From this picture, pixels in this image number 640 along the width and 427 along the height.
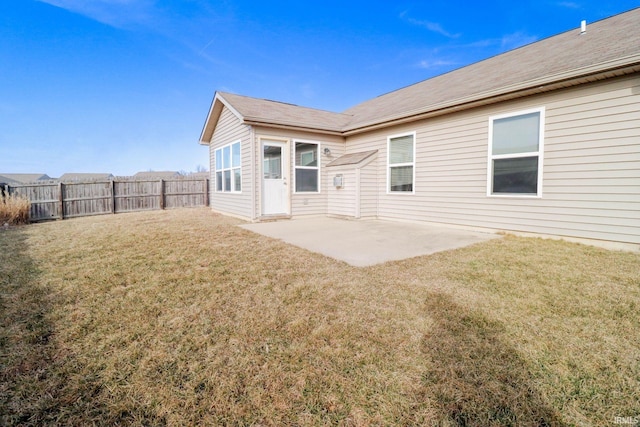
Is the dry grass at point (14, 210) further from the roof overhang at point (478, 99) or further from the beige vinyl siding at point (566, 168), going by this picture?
the beige vinyl siding at point (566, 168)

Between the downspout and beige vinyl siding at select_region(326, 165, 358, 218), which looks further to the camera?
beige vinyl siding at select_region(326, 165, 358, 218)

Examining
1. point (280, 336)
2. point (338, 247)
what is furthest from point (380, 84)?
point (280, 336)

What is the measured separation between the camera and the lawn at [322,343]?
144 centimetres

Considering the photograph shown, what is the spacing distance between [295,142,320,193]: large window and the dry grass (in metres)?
8.74

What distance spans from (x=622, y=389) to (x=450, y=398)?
100cm

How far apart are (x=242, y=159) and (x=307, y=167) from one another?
2072mm

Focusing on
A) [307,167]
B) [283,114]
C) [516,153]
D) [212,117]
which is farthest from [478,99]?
[212,117]

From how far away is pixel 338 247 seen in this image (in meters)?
4.90

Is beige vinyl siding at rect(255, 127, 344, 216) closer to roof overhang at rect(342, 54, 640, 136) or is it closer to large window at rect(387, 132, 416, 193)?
large window at rect(387, 132, 416, 193)

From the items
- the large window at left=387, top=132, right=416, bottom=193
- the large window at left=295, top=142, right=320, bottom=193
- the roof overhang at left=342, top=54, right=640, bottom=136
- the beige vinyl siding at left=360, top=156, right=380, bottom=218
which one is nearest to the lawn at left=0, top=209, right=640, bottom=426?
the roof overhang at left=342, top=54, right=640, bottom=136

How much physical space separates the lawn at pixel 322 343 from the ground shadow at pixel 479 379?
1 cm

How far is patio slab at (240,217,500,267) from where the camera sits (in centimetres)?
441

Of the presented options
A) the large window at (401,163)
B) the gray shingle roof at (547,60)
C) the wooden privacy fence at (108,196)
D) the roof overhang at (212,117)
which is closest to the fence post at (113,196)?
the wooden privacy fence at (108,196)

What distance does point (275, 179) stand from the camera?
28.1 ft
